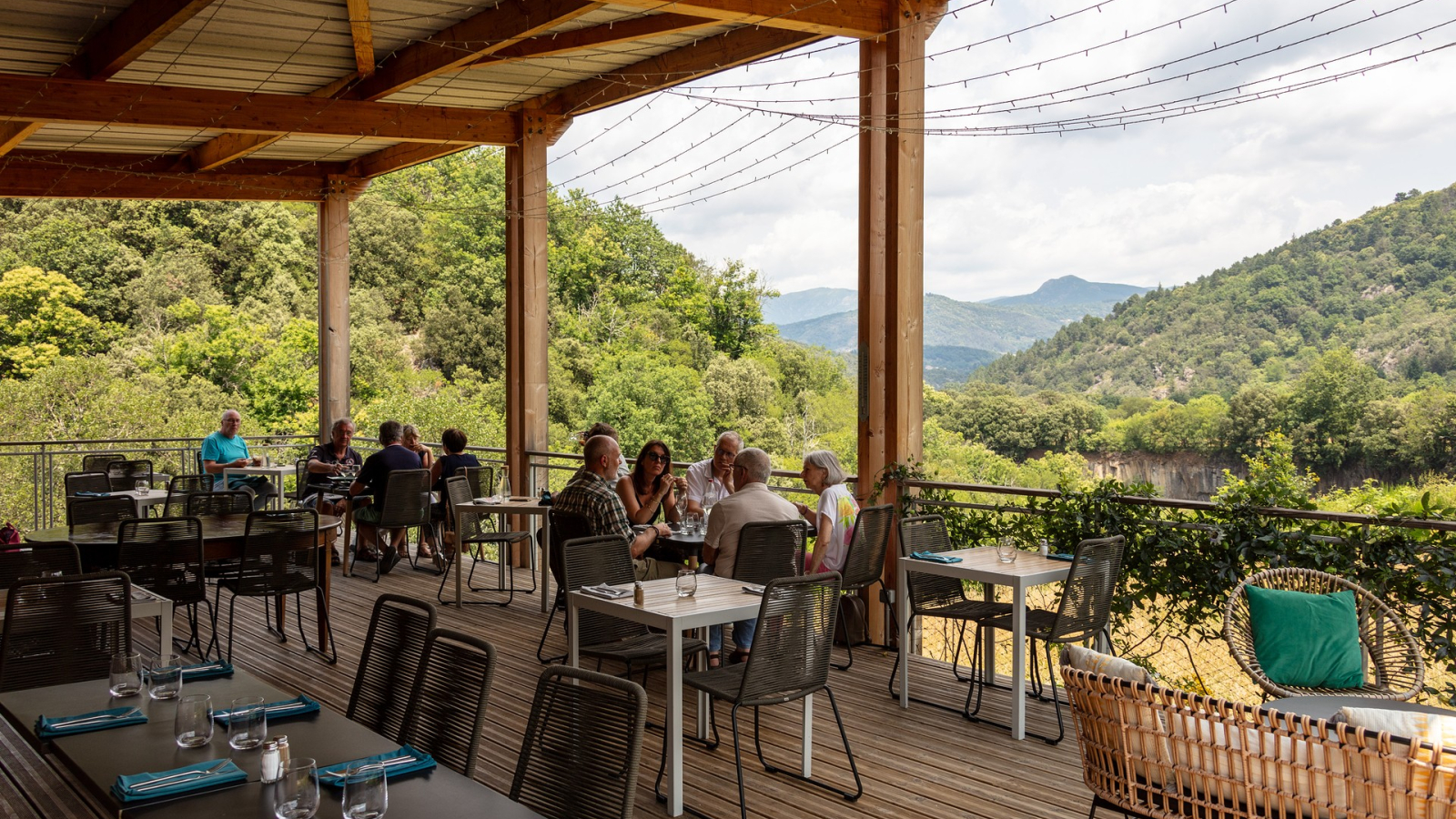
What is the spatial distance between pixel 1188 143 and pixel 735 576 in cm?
3120

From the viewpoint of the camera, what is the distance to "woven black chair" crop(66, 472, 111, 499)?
8.08 metres

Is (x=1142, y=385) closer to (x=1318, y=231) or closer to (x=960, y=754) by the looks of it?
(x=1318, y=231)

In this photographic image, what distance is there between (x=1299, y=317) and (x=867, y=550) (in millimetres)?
21144

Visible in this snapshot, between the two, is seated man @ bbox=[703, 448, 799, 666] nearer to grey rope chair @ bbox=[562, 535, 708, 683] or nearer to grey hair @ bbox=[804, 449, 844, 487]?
grey hair @ bbox=[804, 449, 844, 487]

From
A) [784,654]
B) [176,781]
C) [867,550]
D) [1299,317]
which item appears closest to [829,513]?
[867,550]

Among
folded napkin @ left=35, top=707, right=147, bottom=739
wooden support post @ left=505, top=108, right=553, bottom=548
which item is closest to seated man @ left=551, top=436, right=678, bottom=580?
folded napkin @ left=35, top=707, right=147, bottom=739

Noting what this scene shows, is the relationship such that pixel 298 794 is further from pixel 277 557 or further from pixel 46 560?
pixel 277 557

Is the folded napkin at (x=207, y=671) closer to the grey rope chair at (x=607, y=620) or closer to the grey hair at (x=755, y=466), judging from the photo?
the grey rope chair at (x=607, y=620)

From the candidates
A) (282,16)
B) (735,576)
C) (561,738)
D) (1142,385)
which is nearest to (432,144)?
(282,16)

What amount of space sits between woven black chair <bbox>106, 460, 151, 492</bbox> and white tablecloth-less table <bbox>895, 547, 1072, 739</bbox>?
6.79m

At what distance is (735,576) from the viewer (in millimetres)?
5121

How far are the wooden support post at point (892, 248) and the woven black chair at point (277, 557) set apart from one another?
125 inches

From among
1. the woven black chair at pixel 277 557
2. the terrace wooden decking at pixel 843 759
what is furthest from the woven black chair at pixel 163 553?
the terrace wooden decking at pixel 843 759

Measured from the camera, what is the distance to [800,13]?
617 cm
